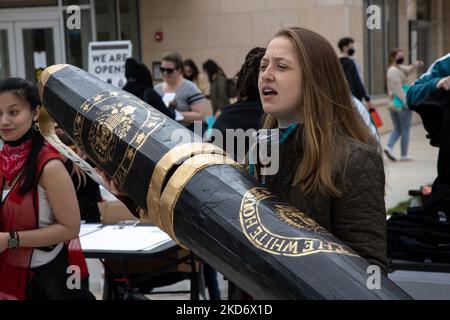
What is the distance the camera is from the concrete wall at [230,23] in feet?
42.4

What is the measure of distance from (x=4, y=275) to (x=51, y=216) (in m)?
0.33

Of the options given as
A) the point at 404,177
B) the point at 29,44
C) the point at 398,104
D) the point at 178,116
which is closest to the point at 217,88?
the point at 398,104

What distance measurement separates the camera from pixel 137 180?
6.54 feet

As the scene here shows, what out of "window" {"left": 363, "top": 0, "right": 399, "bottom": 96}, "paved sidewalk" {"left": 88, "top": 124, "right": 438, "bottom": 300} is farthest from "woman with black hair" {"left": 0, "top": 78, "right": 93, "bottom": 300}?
"window" {"left": 363, "top": 0, "right": 399, "bottom": 96}

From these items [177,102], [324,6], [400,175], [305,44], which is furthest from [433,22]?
[305,44]

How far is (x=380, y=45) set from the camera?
1558cm

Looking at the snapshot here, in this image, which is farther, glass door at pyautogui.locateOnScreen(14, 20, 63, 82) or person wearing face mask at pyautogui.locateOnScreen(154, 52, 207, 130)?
glass door at pyautogui.locateOnScreen(14, 20, 63, 82)

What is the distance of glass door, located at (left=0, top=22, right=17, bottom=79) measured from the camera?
44.0ft

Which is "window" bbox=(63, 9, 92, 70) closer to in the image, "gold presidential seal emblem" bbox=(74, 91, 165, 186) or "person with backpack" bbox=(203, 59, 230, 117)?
"person with backpack" bbox=(203, 59, 230, 117)

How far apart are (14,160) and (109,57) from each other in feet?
17.4

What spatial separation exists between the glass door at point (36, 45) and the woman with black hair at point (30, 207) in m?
10.8

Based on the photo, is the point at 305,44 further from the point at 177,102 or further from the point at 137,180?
the point at 177,102

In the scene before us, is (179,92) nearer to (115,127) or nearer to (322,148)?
(115,127)

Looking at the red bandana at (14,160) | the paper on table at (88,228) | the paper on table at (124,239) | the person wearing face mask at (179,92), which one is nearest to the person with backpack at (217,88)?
the person wearing face mask at (179,92)
